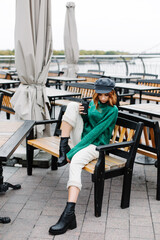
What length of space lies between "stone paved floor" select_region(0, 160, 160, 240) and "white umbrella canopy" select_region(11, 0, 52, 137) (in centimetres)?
92

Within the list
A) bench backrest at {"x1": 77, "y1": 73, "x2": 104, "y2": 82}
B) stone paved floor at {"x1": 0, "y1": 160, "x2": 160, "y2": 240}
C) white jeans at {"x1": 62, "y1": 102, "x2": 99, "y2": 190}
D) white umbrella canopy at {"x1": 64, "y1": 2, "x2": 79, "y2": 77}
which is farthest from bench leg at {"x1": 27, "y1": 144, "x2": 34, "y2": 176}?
white umbrella canopy at {"x1": 64, "y1": 2, "x2": 79, "y2": 77}

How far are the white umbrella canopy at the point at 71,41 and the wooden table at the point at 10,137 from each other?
680 cm

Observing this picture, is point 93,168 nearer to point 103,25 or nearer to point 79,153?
point 79,153

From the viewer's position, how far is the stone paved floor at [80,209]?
2867 millimetres

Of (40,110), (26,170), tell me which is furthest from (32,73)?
(26,170)

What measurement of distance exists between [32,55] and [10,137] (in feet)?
6.23

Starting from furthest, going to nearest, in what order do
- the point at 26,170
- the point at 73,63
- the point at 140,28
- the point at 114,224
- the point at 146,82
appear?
the point at 140,28 → the point at 73,63 → the point at 146,82 → the point at 26,170 → the point at 114,224

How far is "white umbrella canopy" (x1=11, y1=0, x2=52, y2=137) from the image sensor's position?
4520 mm

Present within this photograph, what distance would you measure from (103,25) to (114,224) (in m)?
34.5

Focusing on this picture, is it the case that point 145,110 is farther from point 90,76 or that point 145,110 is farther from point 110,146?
point 90,76

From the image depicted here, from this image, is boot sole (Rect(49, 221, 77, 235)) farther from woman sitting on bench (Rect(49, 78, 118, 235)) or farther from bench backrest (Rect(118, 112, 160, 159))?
bench backrest (Rect(118, 112, 160, 159))

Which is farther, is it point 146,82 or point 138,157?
point 146,82

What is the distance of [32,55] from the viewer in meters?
4.59

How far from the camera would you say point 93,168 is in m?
3.16
